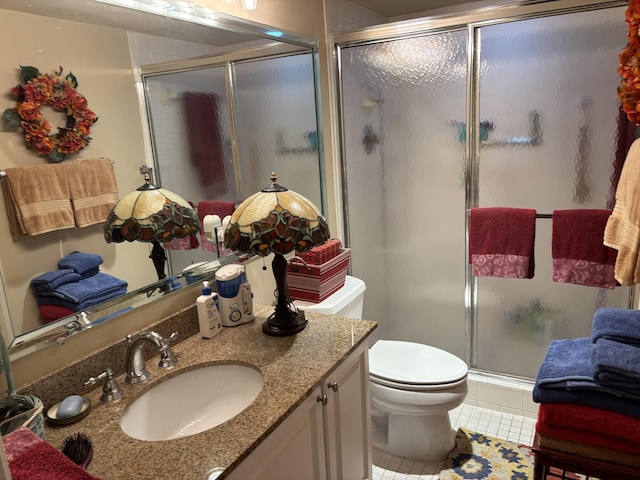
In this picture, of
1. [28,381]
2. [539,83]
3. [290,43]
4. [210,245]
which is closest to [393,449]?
[210,245]

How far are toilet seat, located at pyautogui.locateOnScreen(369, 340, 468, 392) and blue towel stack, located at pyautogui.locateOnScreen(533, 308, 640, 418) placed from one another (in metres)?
0.51

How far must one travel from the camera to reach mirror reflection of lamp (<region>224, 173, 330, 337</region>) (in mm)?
1525

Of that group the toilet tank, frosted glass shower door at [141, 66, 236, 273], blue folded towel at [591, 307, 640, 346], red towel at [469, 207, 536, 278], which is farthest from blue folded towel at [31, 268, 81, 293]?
red towel at [469, 207, 536, 278]

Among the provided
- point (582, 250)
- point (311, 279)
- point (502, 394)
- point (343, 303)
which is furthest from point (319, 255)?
point (502, 394)

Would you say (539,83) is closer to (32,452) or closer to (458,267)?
(458,267)

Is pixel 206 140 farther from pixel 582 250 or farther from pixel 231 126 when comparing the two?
pixel 582 250

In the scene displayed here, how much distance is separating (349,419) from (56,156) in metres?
1.20

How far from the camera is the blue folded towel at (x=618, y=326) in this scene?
1553mm

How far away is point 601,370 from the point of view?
1.44 meters

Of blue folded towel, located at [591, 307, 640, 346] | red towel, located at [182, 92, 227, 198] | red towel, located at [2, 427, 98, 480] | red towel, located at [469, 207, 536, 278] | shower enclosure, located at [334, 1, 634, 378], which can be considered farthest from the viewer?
red towel, located at [469, 207, 536, 278]

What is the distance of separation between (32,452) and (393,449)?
170 centimetres

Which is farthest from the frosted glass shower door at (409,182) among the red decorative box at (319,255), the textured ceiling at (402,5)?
the red decorative box at (319,255)

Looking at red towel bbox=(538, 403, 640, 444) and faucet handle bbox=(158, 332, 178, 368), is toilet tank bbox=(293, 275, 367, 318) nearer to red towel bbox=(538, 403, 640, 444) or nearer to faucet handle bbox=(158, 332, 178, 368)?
faucet handle bbox=(158, 332, 178, 368)

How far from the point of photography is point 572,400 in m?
1.49
